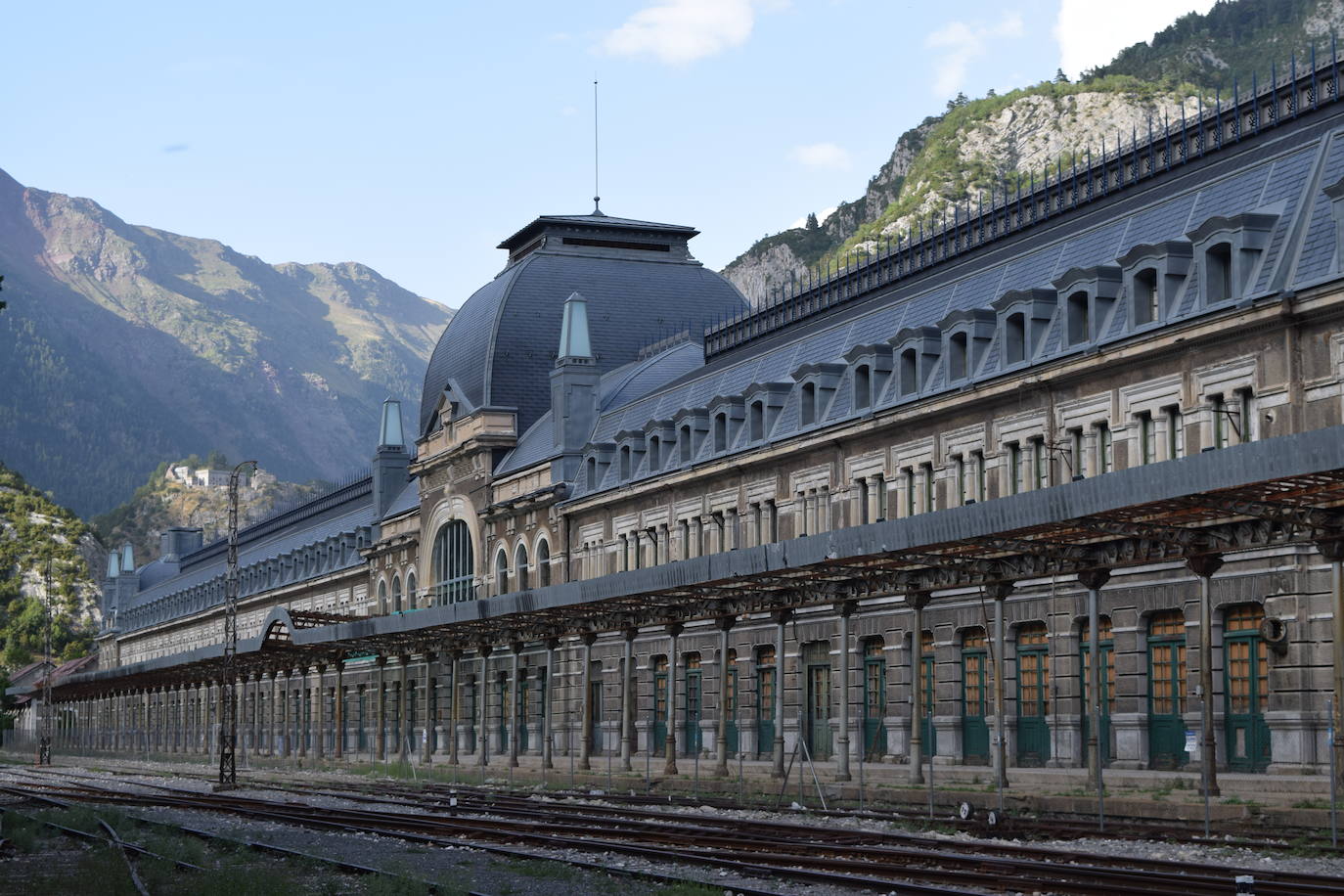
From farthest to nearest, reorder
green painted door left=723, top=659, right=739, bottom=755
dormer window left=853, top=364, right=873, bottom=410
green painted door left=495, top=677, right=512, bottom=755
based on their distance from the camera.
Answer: green painted door left=495, top=677, right=512, bottom=755, green painted door left=723, top=659, right=739, bottom=755, dormer window left=853, top=364, right=873, bottom=410

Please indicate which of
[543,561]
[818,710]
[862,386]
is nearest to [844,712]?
[818,710]

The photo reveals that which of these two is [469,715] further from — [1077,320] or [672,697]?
[1077,320]

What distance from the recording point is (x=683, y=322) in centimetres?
8081

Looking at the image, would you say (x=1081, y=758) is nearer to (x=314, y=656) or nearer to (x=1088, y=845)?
(x=1088, y=845)

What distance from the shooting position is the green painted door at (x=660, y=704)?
61844mm

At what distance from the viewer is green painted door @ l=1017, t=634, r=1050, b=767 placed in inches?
1655

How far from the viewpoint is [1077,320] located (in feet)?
134

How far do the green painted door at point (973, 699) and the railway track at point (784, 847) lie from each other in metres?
10.3

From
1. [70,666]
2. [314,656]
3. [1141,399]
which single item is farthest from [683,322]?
[70,666]

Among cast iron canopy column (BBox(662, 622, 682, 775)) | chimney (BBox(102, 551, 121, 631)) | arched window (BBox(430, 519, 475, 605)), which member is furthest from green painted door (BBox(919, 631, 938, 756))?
chimney (BBox(102, 551, 121, 631))

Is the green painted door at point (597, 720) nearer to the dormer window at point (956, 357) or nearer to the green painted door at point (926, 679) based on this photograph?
the green painted door at point (926, 679)

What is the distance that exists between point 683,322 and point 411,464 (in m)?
14.1

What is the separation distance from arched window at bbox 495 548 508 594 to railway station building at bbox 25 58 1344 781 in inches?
4.4

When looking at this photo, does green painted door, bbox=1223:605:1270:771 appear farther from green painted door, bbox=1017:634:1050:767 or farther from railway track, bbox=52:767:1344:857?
railway track, bbox=52:767:1344:857
